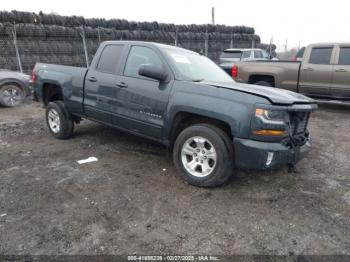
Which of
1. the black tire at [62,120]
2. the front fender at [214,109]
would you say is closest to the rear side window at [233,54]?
the black tire at [62,120]

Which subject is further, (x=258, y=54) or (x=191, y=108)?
(x=258, y=54)

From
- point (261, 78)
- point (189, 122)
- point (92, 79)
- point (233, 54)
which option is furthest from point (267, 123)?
point (233, 54)

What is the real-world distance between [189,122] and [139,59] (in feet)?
4.08

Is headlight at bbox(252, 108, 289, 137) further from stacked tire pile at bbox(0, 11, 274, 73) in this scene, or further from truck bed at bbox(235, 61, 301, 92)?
stacked tire pile at bbox(0, 11, 274, 73)

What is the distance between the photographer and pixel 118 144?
17.9 ft

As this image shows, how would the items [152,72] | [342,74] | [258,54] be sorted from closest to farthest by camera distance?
1. [152,72]
2. [342,74]
3. [258,54]

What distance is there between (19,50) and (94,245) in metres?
11.7

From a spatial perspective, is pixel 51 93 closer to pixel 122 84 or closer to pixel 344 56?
pixel 122 84

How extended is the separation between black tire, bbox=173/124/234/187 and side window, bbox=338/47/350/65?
6.35 metres

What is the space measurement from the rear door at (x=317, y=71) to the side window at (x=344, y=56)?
0.20 metres

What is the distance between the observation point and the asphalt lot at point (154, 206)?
2709mm

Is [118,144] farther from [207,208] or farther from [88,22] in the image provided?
[88,22]

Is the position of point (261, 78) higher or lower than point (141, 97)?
lower

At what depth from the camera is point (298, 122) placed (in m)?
3.68
